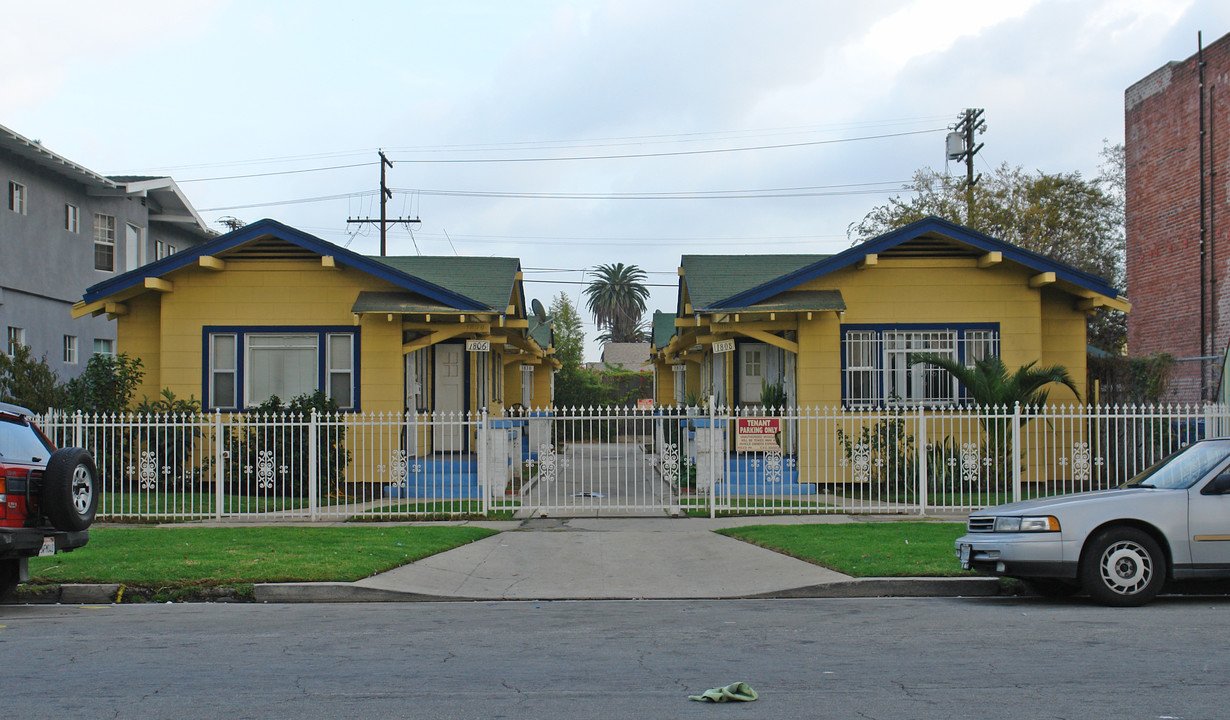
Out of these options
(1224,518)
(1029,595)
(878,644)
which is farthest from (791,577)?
(1224,518)

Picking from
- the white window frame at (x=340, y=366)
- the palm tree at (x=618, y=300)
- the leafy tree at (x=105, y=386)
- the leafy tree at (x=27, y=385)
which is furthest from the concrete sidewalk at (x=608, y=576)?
the palm tree at (x=618, y=300)

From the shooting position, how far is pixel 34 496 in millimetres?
8688

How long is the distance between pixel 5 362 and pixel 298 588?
1330 centimetres

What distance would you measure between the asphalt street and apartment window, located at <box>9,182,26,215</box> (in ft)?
58.2

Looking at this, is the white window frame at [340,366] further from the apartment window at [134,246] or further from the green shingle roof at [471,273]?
the apartment window at [134,246]

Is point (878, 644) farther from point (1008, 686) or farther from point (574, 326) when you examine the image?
point (574, 326)

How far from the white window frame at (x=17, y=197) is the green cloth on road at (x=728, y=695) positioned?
23524 millimetres

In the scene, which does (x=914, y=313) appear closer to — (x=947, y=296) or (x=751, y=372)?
(x=947, y=296)

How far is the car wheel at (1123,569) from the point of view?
27.8 ft

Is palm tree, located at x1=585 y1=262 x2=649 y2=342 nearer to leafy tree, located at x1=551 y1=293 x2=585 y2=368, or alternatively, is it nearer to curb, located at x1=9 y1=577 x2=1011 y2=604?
leafy tree, located at x1=551 y1=293 x2=585 y2=368

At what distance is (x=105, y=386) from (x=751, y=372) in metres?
12.6

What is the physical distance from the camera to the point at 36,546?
336 inches

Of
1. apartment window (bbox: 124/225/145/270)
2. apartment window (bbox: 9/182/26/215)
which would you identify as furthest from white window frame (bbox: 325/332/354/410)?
apartment window (bbox: 124/225/145/270)

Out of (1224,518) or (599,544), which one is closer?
(1224,518)
